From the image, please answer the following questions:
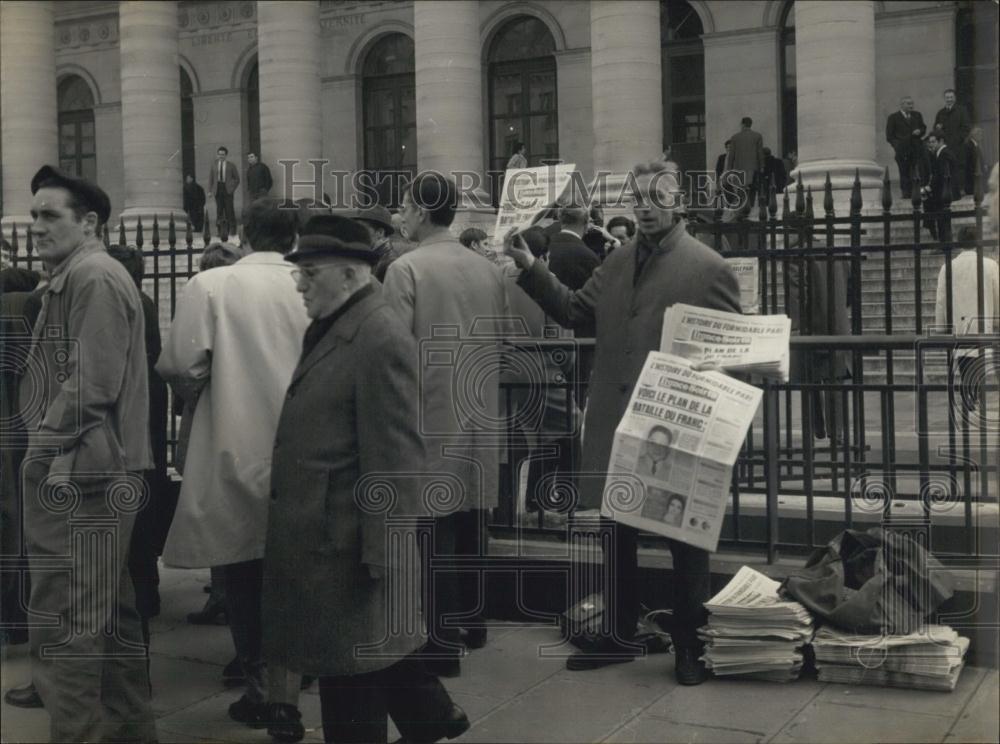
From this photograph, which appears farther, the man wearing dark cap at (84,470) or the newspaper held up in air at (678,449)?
the newspaper held up in air at (678,449)

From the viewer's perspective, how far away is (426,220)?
5.79 meters

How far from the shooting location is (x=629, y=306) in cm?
569

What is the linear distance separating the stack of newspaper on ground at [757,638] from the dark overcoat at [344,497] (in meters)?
1.88

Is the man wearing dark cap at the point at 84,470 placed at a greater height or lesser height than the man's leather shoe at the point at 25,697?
greater

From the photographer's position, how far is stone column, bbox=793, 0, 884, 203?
20750 mm

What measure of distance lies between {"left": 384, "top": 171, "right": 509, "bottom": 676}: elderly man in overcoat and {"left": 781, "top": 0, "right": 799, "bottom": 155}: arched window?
22.4 meters

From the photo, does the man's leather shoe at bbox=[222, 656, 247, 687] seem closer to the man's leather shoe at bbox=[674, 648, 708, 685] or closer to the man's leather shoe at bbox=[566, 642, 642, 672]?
the man's leather shoe at bbox=[566, 642, 642, 672]

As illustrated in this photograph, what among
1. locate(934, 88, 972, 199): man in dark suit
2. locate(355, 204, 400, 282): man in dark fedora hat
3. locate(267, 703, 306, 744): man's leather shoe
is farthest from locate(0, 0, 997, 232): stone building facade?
locate(267, 703, 306, 744): man's leather shoe

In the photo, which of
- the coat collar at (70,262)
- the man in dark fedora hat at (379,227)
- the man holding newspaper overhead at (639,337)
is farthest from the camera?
the man in dark fedora hat at (379,227)

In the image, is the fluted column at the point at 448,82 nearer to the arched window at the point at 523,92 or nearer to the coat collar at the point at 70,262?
the arched window at the point at 523,92

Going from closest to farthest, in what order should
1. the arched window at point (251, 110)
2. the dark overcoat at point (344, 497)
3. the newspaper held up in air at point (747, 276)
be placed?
the dark overcoat at point (344, 497) → the newspaper held up in air at point (747, 276) → the arched window at point (251, 110)

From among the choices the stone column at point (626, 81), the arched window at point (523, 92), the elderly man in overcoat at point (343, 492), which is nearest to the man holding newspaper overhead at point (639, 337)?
the elderly man in overcoat at point (343, 492)

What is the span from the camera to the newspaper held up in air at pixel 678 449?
5.29m

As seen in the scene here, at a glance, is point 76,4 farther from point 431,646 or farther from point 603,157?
point 431,646
